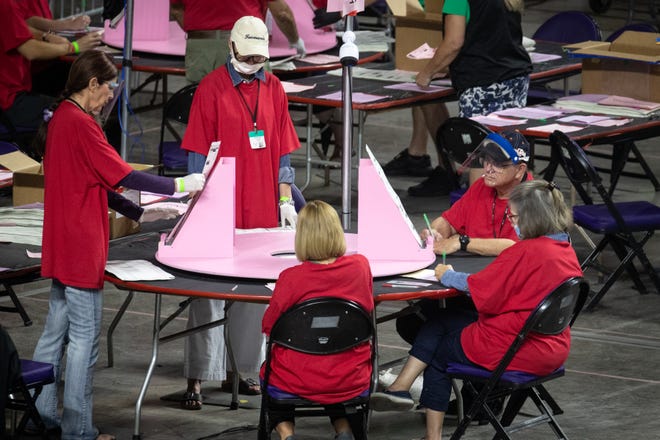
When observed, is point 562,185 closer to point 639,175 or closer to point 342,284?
point 639,175

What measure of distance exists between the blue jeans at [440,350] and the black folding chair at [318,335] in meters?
0.47

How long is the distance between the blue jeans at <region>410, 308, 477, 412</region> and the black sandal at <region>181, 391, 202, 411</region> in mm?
1156

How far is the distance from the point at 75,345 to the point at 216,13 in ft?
13.6

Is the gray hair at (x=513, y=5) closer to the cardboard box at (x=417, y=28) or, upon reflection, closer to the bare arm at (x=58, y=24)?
the cardboard box at (x=417, y=28)

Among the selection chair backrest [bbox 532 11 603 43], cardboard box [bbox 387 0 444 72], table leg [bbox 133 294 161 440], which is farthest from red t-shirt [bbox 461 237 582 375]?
chair backrest [bbox 532 11 603 43]

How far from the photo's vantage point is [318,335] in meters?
4.90

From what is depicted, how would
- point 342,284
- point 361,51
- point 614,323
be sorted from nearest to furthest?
point 342,284 < point 614,323 < point 361,51

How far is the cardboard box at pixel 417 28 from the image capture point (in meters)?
9.94

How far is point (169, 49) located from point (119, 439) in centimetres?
503

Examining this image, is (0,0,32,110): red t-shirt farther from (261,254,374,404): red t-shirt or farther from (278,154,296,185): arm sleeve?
A: (261,254,374,404): red t-shirt

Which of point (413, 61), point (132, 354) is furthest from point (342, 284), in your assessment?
point (413, 61)

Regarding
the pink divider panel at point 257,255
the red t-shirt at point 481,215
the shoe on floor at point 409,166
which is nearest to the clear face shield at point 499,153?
the red t-shirt at point 481,215

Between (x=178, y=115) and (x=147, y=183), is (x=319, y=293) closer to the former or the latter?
(x=147, y=183)

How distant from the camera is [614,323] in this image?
7.52m
